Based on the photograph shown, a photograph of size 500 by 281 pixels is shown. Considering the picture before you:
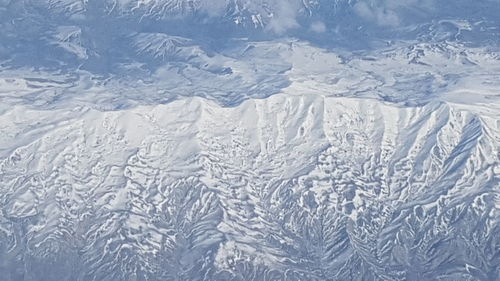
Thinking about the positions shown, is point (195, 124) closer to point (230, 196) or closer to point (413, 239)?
point (230, 196)

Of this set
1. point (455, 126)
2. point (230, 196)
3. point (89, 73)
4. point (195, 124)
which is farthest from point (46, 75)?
point (455, 126)

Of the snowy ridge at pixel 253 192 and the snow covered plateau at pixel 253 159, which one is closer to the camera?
the snowy ridge at pixel 253 192

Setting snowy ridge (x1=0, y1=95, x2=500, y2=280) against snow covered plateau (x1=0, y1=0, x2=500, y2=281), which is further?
snow covered plateau (x1=0, y1=0, x2=500, y2=281)

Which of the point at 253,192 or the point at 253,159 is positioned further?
the point at 253,159
